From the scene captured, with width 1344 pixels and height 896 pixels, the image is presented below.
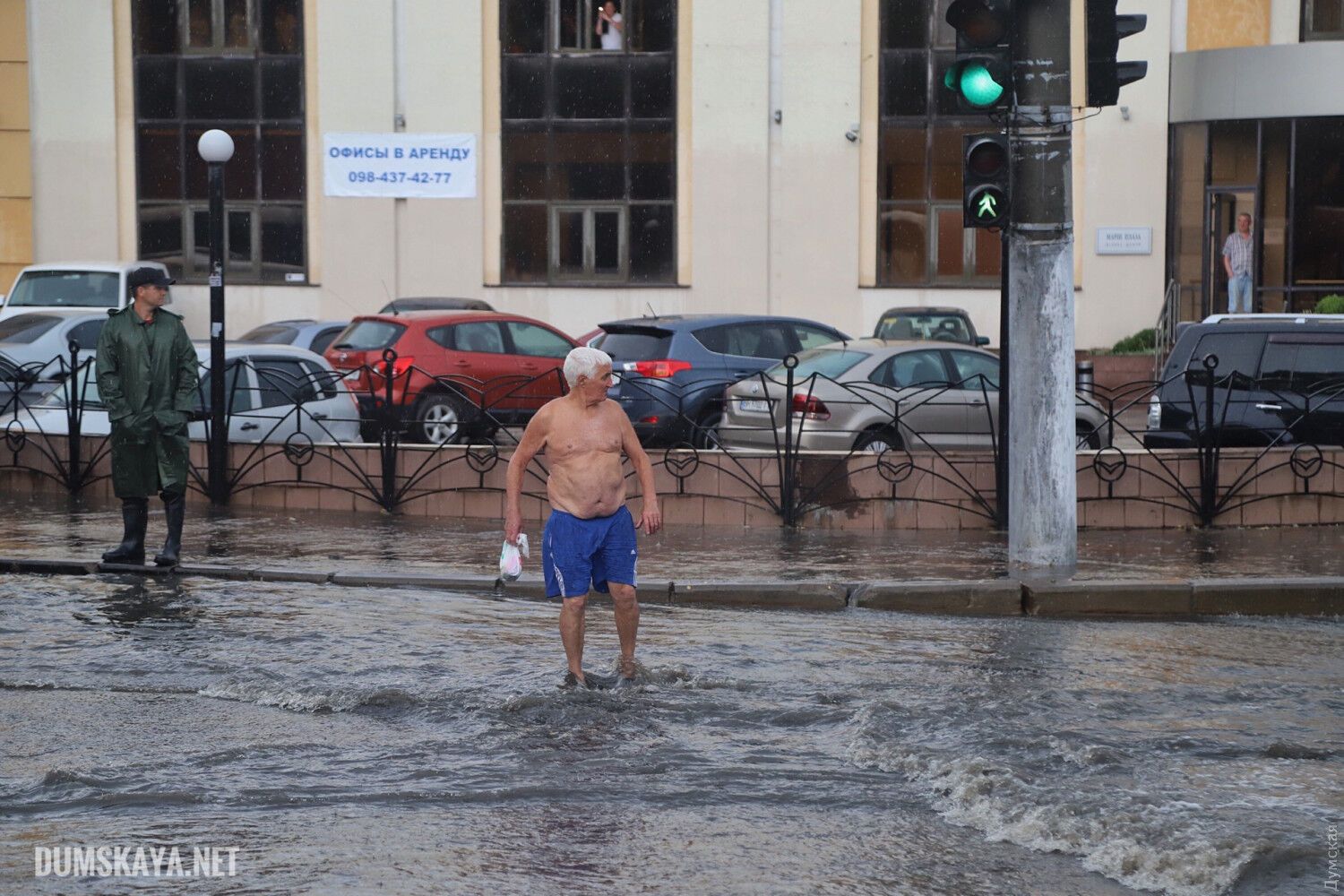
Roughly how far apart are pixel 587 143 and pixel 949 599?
75.9 ft

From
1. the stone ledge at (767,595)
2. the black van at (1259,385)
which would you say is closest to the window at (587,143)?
the black van at (1259,385)

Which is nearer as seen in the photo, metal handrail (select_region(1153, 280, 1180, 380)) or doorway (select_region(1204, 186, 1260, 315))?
metal handrail (select_region(1153, 280, 1180, 380))

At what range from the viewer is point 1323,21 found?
1211 inches

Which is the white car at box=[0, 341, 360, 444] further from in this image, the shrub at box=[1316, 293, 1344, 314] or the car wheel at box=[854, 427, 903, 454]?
the shrub at box=[1316, 293, 1344, 314]

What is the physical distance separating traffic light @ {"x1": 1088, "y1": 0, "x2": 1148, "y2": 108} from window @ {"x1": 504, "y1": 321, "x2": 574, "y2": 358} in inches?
390

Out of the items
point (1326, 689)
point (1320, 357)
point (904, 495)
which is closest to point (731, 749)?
point (1326, 689)

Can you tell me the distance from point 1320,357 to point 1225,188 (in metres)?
16.6

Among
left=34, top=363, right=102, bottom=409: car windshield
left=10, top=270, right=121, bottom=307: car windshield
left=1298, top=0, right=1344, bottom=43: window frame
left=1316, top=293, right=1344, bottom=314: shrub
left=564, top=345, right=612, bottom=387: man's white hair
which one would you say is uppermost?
left=1298, top=0, right=1344, bottom=43: window frame

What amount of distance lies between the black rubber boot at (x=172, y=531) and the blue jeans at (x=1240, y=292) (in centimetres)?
2228

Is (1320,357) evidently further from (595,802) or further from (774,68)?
(774,68)

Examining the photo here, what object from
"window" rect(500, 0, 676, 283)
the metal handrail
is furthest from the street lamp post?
the metal handrail

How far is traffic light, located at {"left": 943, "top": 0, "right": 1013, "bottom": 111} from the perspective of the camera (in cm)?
1070

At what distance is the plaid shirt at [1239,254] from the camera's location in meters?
29.4

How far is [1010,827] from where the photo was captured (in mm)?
5840
